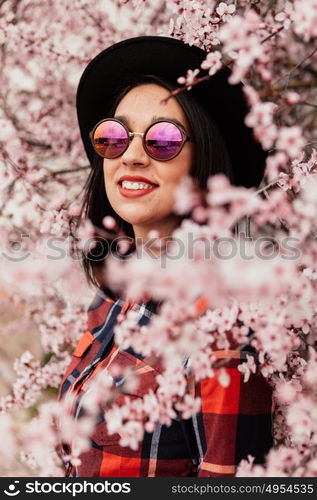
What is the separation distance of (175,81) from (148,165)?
323mm

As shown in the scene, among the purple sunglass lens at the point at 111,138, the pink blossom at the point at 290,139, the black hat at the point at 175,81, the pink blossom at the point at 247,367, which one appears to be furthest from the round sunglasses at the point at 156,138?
the pink blossom at the point at 247,367

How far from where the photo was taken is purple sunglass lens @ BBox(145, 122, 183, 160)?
5.45ft

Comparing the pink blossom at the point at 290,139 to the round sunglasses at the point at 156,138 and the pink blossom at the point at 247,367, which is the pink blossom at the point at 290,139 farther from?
the pink blossom at the point at 247,367

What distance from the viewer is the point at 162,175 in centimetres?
171

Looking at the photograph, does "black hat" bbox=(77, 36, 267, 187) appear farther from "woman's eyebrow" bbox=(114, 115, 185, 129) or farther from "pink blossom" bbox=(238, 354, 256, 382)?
"pink blossom" bbox=(238, 354, 256, 382)

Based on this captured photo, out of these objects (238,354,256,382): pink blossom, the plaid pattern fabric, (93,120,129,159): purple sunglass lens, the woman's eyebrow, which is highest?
the woman's eyebrow

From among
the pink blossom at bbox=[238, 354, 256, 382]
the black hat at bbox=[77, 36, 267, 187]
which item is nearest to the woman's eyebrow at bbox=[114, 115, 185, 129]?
the black hat at bbox=[77, 36, 267, 187]

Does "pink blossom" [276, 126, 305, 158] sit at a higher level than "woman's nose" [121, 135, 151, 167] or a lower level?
lower

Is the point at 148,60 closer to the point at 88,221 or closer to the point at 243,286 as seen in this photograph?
the point at 88,221

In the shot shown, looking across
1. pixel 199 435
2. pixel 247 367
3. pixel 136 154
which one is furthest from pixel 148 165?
pixel 199 435

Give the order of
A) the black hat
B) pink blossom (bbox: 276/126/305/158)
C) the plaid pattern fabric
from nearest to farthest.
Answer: pink blossom (bbox: 276/126/305/158) < the plaid pattern fabric < the black hat

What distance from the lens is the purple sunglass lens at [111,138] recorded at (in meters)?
1.73

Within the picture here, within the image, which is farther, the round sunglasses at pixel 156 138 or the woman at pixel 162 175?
the round sunglasses at pixel 156 138

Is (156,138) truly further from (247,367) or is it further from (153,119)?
(247,367)
